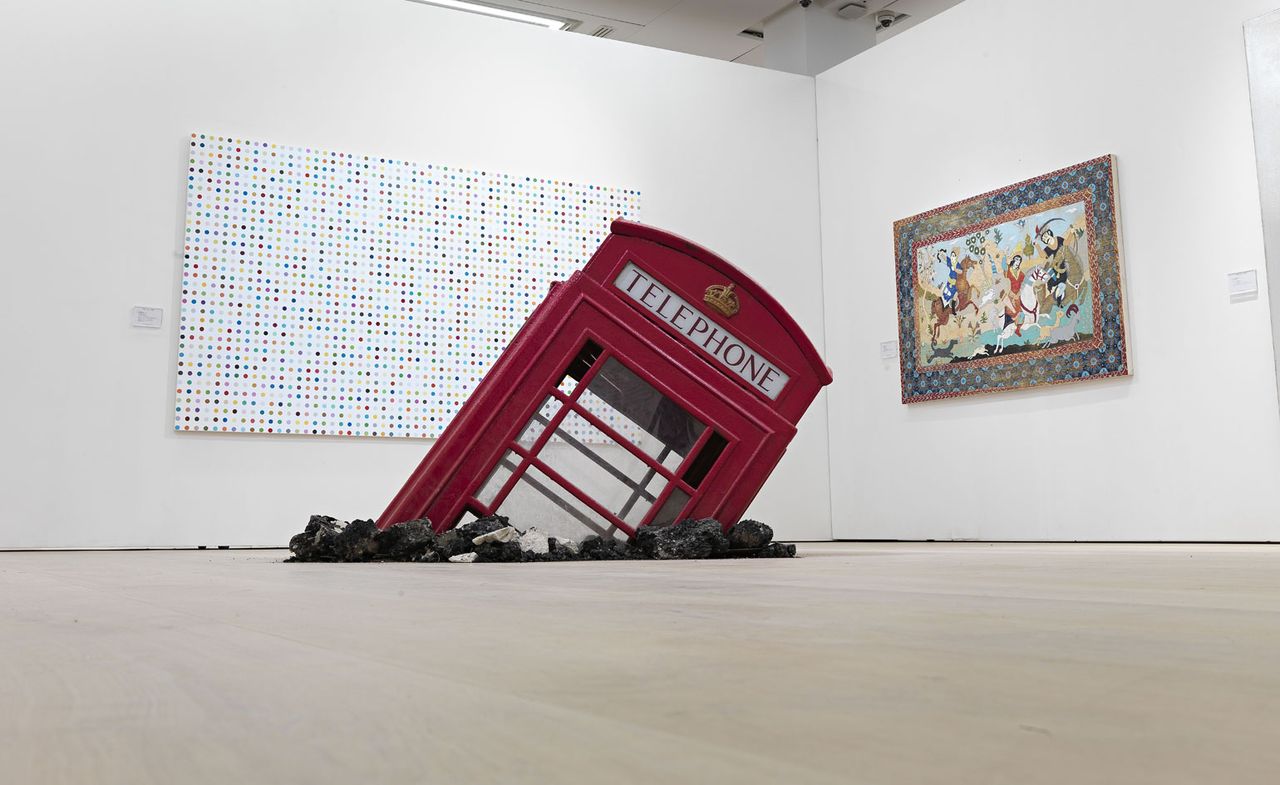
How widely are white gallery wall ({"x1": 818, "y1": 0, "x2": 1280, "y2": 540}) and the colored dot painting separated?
1.77m

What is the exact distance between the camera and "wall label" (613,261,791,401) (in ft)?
8.36

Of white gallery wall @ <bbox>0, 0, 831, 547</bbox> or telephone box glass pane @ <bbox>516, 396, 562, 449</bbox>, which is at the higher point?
white gallery wall @ <bbox>0, 0, 831, 547</bbox>

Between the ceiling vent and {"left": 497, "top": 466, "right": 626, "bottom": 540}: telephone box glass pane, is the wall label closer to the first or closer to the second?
{"left": 497, "top": 466, "right": 626, "bottom": 540}: telephone box glass pane

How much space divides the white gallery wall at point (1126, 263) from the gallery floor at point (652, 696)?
155 inches

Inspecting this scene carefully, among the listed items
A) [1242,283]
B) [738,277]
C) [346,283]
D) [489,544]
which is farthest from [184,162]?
[1242,283]

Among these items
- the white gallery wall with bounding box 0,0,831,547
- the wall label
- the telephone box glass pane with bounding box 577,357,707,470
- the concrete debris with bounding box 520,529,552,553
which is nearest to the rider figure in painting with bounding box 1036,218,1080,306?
the white gallery wall with bounding box 0,0,831,547

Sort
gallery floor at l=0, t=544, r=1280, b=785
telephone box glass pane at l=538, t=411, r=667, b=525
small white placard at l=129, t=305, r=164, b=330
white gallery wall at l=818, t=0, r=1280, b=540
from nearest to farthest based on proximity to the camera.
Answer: gallery floor at l=0, t=544, r=1280, b=785
telephone box glass pane at l=538, t=411, r=667, b=525
white gallery wall at l=818, t=0, r=1280, b=540
small white placard at l=129, t=305, r=164, b=330

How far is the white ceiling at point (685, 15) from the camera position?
20.7ft

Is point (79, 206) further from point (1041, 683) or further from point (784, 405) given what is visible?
point (1041, 683)

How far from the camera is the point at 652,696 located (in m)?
0.34

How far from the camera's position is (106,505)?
14.2 ft

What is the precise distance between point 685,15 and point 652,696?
6.59m

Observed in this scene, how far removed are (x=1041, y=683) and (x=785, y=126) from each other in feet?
20.0

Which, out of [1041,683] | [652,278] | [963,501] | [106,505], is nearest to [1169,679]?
[1041,683]
